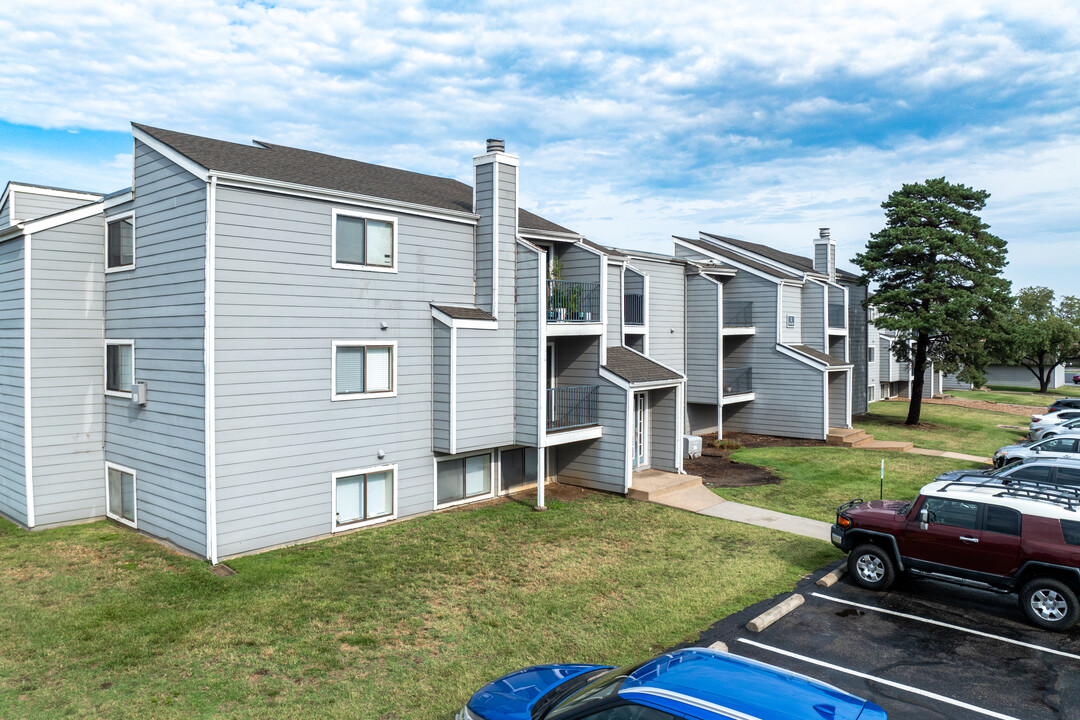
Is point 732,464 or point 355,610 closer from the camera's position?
point 355,610

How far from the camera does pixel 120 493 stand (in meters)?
15.6

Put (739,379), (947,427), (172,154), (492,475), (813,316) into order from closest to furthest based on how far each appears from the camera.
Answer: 1. (172,154)
2. (492,475)
3. (739,379)
4. (813,316)
5. (947,427)

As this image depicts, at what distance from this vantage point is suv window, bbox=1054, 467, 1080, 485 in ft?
50.2

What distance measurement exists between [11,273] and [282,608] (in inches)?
437

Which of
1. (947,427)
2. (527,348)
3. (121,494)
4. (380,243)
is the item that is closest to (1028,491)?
(527,348)

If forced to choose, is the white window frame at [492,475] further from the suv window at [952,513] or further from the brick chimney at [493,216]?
the suv window at [952,513]

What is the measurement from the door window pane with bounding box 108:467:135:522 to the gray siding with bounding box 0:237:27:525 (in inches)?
66.2

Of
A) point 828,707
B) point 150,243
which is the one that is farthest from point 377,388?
point 828,707

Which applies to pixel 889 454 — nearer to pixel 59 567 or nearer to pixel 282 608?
pixel 282 608

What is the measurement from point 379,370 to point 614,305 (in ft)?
29.0

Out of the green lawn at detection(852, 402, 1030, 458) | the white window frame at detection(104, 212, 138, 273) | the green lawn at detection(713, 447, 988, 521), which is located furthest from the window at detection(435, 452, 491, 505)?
the green lawn at detection(852, 402, 1030, 458)

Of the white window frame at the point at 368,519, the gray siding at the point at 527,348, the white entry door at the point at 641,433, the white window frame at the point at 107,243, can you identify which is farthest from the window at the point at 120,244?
the white entry door at the point at 641,433

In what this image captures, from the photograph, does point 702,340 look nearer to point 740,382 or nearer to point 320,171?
point 740,382

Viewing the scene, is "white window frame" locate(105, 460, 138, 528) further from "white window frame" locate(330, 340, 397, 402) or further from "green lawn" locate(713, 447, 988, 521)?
"green lawn" locate(713, 447, 988, 521)
